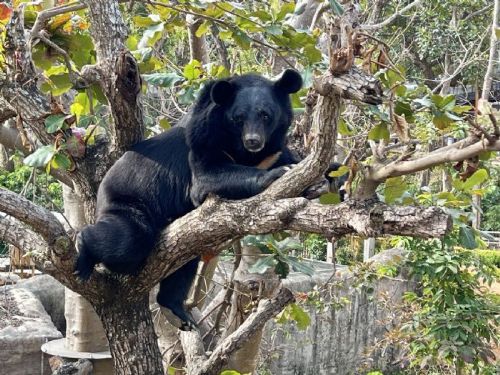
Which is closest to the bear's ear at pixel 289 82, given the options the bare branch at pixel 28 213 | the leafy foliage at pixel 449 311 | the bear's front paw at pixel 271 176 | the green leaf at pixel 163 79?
the green leaf at pixel 163 79

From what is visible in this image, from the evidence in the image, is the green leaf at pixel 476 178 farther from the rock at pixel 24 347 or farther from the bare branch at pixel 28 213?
the rock at pixel 24 347

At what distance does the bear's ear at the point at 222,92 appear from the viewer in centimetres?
347

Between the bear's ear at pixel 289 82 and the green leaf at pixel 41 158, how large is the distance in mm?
1233

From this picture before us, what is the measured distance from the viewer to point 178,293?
13.0 ft

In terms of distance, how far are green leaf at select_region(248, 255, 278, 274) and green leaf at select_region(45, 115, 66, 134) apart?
109 cm

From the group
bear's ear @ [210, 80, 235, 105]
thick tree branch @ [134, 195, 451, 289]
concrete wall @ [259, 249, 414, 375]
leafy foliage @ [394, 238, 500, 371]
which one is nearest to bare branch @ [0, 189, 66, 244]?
thick tree branch @ [134, 195, 451, 289]

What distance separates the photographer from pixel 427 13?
11477 millimetres

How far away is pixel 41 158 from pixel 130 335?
106cm

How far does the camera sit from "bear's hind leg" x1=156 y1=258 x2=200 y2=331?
12.8 ft

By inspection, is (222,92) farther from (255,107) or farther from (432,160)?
(432,160)

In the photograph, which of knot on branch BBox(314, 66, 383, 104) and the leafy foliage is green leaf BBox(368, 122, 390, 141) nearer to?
knot on branch BBox(314, 66, 383, 104)

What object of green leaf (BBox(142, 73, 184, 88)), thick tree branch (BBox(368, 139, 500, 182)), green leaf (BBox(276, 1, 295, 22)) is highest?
green leaf (BBox(276, 1, 295, 22))

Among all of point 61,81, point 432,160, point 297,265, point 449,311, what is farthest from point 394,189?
point 449,311

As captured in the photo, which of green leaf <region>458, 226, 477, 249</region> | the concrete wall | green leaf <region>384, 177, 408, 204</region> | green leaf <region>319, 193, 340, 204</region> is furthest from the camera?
the concrete wall
